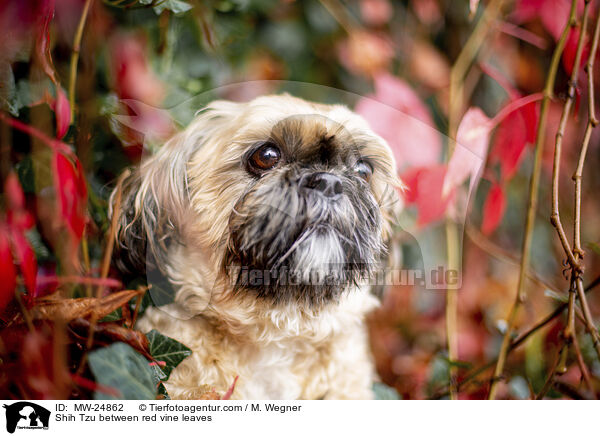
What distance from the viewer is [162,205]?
0.68m

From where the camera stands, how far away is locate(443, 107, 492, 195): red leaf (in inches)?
30.8

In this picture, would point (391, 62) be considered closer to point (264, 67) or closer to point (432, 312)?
point (264, 67)

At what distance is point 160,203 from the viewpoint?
0.68 meters

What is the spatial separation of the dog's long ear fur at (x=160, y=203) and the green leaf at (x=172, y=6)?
19cm

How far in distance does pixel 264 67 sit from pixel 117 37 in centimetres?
27

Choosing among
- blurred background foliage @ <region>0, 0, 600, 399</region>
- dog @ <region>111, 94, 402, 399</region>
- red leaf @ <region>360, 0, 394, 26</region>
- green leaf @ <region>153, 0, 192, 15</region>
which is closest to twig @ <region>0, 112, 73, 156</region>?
blurred background foliage @ <region>0, 0, 600, 399</region>

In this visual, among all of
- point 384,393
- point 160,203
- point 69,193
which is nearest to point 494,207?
point 384,393

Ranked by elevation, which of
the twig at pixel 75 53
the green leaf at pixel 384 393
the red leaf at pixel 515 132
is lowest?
the green leaf at pixel 384 393

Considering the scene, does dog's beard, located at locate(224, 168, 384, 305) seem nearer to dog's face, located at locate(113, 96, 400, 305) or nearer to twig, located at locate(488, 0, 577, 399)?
dog's face, located at locate(113, 96, 400, 305)

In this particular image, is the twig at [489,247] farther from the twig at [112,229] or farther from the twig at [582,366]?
the twig at [112,229]

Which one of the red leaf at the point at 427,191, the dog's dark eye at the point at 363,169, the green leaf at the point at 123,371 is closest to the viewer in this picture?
the green leaf at the point at 123,371

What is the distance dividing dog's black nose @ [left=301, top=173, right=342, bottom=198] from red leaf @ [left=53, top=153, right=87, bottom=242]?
0.38 meters

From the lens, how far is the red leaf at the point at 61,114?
682 mm

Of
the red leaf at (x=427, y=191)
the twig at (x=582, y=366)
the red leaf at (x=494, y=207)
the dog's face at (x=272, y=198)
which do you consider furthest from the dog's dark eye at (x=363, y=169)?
the twig at (x=582, y=366)
